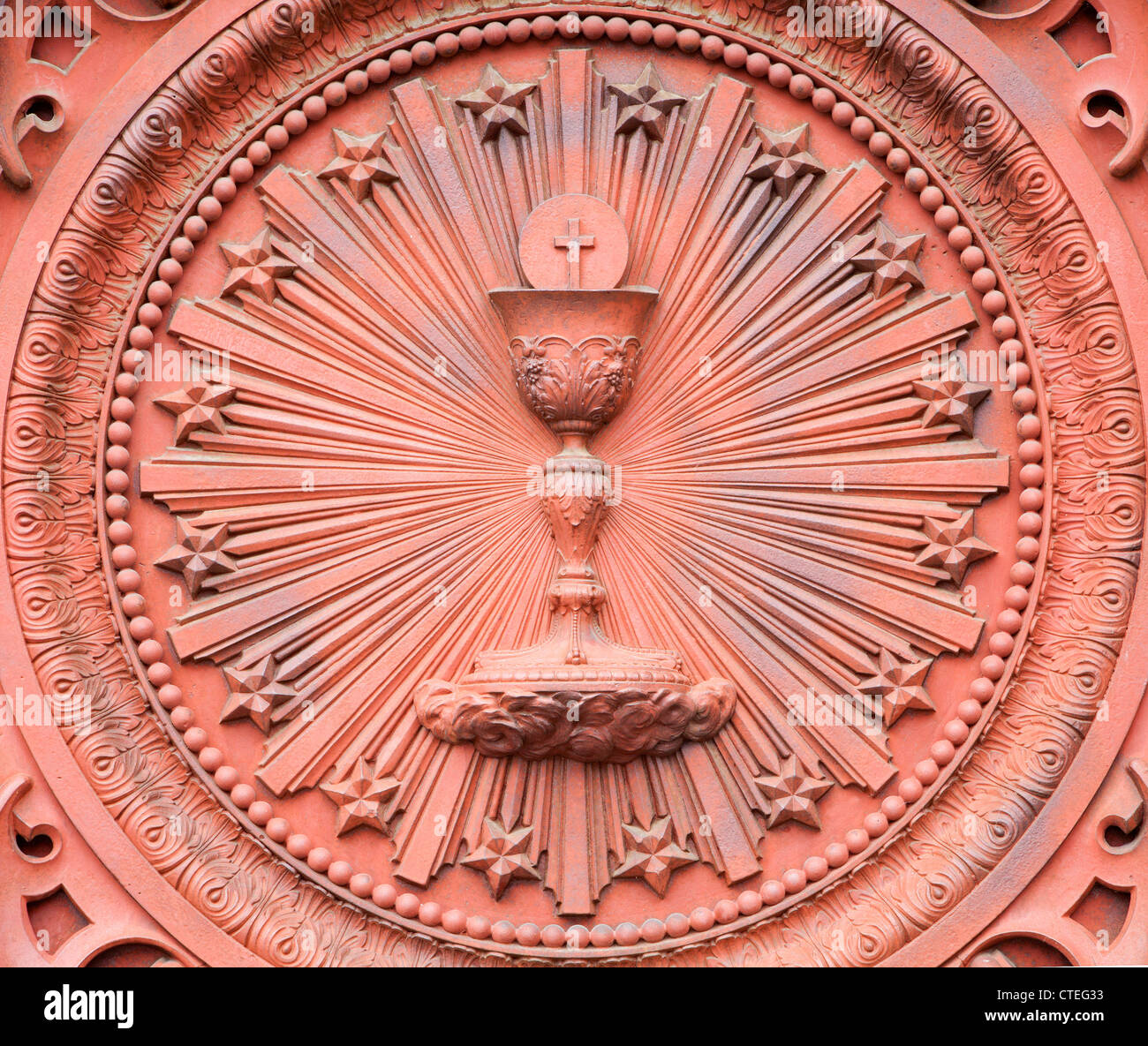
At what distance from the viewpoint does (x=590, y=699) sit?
3527 mm

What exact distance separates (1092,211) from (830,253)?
21.0 inches

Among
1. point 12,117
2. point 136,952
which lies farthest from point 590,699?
point 12,117

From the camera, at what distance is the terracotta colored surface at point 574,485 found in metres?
3.58

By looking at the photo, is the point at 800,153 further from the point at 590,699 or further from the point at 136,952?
the point at 136,952

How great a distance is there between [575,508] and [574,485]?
0.05 m

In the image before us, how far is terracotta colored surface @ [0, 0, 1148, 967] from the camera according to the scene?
3582 mm

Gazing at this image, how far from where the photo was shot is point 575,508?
3.64 metres

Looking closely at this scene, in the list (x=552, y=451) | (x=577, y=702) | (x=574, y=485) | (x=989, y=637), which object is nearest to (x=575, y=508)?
(x=574, y=485)

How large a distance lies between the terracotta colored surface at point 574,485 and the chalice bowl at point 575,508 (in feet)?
0.04

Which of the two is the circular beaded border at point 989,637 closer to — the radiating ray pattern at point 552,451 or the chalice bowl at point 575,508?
the radiating ray pattern at point 552,451

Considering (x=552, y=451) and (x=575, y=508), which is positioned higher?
(x=552, y=451)

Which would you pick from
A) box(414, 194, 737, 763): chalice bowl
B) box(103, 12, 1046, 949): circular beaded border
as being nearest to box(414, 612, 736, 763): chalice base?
box(414, 194, 737, 763): chalice bowl

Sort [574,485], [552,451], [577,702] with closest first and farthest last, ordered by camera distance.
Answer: [577,702] → [574,485] → [552,451]

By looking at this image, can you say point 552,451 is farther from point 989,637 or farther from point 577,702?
point 989,637
